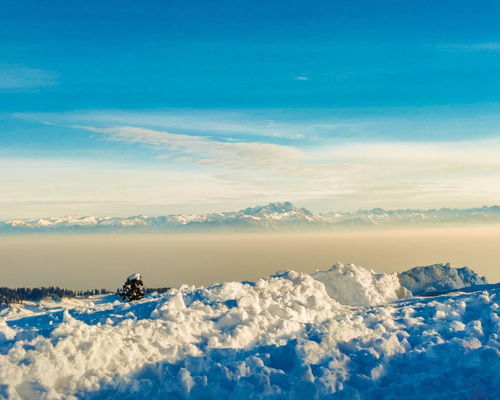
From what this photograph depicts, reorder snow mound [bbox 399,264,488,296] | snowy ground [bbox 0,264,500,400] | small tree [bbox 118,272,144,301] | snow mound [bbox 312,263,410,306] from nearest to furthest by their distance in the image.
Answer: snowy ground [bbox 0,264,500,400]
small tree [bbox 118,272,144,301]
snow mound [bbox 312,263,410,306]
snow mound [bbox 399,264,488,296]

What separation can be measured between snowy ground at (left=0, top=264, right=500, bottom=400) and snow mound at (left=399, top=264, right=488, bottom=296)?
75338 millimetres

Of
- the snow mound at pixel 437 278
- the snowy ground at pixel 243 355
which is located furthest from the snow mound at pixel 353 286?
the snowy ground at pixel 243 355

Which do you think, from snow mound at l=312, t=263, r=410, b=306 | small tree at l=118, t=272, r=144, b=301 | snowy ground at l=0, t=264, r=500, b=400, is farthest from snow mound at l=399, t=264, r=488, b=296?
snowy ground at l=0, t=264, r=500, b=400

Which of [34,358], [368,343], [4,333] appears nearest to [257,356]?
[368,343]

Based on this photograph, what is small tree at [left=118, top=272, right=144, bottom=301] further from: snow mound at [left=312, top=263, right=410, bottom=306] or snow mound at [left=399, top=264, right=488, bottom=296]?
snow mound at [left=399, top=264, right=488, bottom=296]

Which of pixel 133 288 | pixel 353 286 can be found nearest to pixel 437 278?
pixel 353 286

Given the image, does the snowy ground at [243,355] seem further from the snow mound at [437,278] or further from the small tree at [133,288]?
the snow mound at [437,278]

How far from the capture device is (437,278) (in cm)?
10944

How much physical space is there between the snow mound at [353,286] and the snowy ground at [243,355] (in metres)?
40.3

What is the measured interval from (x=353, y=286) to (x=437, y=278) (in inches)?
1778

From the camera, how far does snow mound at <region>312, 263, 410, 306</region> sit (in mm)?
72100

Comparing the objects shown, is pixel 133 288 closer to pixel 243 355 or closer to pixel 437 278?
pixel 243 355

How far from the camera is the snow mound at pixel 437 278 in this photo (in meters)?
104

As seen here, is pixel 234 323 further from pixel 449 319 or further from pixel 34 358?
pixel 449 319
